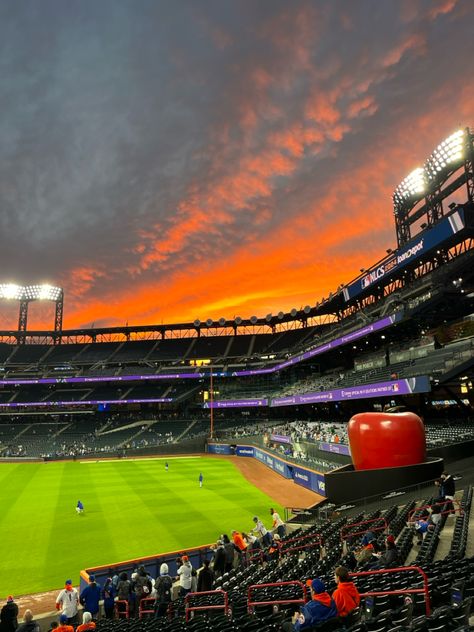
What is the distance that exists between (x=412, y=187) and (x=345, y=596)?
1768 inches

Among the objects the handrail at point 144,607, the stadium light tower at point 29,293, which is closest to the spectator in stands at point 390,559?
the handrail at point 144,607

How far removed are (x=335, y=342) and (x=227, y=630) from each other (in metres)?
43.5

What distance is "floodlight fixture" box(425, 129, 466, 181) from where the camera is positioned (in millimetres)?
37562

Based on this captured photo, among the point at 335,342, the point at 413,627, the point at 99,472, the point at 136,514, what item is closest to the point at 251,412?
the point at 335,342

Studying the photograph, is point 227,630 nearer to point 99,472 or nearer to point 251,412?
point 99,472

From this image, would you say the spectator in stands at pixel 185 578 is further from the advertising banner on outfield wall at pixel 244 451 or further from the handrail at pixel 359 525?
the advertising banner on outfield wall at pixel 244 451

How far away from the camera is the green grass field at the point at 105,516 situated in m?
18.1

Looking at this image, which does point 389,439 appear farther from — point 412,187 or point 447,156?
point 412,187

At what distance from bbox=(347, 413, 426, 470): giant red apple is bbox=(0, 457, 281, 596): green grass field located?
7.14m

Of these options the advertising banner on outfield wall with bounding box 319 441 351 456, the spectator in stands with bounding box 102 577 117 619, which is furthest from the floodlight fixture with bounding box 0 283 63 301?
the spectator in stands with bounding box 102 577 117 619

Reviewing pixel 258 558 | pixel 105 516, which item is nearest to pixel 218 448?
pixel 105 516

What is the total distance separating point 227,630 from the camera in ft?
23.7

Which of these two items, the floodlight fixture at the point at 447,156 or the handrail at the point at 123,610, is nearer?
the handrail at the point at 123,610

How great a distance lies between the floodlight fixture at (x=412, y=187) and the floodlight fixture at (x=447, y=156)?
1365 mm
